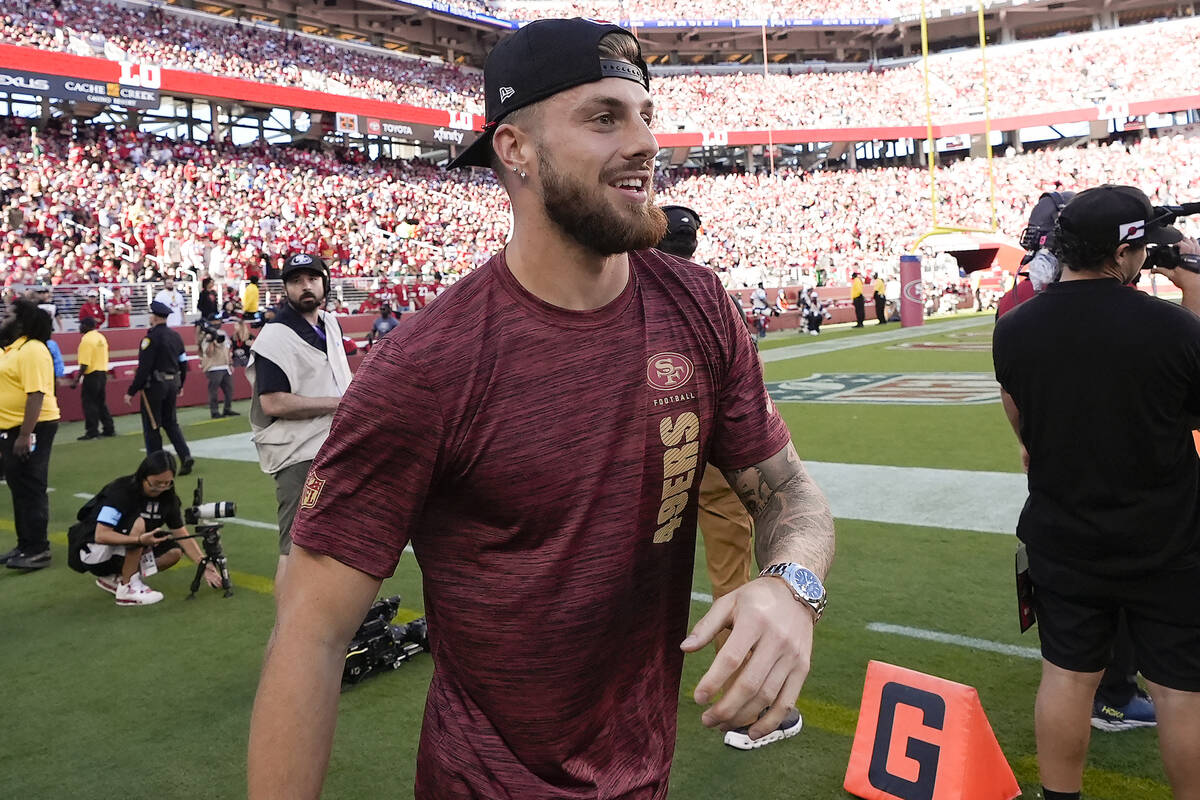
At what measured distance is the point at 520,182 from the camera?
1.78 metres

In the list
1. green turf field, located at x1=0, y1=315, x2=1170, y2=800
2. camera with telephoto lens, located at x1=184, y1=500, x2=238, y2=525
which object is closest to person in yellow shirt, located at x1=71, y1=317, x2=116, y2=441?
green turf field, located at x1=0, y1=315, x2=1170, y2=800

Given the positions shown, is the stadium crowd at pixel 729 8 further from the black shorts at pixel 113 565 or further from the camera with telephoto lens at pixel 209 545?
the camera with telephoto lens at pixel 209 545

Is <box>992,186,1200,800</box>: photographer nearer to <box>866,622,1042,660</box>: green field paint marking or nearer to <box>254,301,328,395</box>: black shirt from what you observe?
<box>866,622,1042,660</box>: green field paint marking

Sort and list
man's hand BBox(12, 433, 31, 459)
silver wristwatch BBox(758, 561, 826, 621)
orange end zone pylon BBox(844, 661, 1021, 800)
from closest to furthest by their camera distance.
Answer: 1. silver wristwatch BBox(758, 561, 826, 621)
2. orange end zone pylon BBox(844, 661, 1021, 800)
3. man's hand BBox(12, 433, 31, 459)

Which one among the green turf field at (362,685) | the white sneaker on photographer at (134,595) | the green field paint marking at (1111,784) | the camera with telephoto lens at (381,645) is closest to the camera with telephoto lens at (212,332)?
the green turf field at (362,685)

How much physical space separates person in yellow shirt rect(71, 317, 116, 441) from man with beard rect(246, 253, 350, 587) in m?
8.77

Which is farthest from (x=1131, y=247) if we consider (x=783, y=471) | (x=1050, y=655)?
(x=783, y=471)

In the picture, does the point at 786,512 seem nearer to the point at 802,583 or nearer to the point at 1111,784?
the point at 802,583

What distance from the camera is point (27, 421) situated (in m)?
6.94

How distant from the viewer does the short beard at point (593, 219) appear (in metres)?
1.69

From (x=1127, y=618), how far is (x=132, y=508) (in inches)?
232

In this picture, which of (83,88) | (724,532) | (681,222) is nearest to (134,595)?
(724,532)

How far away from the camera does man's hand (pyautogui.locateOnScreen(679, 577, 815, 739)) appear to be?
1273 millimetres

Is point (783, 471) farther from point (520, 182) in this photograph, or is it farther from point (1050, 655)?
point (1050, 655)
